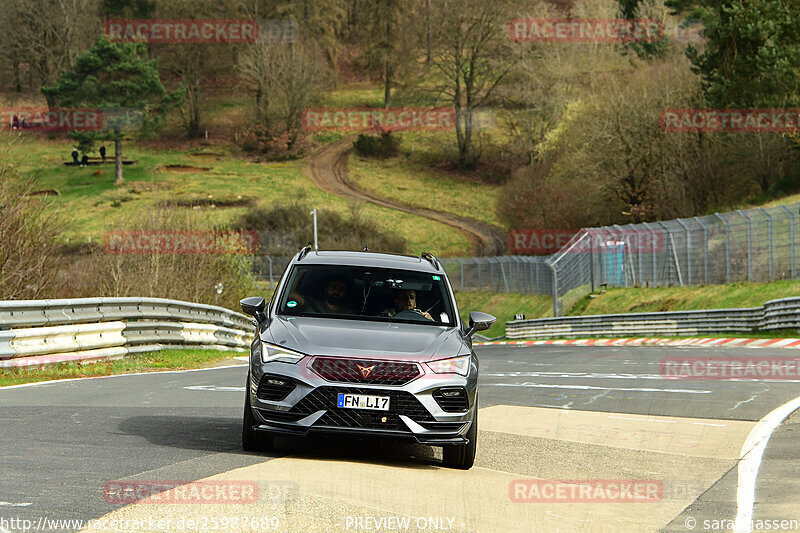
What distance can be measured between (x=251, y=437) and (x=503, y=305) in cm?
5243

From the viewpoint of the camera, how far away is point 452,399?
27.9 feet

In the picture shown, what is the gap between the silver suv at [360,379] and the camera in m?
8.27

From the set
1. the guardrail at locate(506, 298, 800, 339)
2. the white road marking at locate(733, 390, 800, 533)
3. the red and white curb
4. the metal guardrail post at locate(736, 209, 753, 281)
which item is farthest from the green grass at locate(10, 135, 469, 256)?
the white road marking at locate(733, 390, 800, 533)

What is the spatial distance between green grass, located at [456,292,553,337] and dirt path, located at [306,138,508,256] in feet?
69.9

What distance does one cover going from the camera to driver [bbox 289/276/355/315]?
31.5 feet

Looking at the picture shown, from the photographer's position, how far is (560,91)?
8869 cm

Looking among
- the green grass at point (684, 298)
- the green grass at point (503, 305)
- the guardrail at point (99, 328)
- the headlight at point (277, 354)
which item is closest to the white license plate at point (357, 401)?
the headlight at point (277, 354)

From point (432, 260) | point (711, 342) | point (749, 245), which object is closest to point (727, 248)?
point (749, 245)

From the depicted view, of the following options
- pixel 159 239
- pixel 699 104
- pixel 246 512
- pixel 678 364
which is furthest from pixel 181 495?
pixel 699 104

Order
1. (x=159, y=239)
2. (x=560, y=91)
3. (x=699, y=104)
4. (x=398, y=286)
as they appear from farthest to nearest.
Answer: (x=560, y=91), (x=699, y=104), (x=159, y=239), (x=398, y=286)

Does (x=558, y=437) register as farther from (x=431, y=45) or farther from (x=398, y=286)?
(x=431, y=45)

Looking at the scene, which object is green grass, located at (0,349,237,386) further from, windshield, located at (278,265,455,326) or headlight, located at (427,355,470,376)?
headlight, located at (427,355,470,376)

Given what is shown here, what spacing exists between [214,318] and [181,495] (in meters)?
18.5

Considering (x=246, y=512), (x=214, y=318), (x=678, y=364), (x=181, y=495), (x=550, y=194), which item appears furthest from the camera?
(x=550, y=194)
